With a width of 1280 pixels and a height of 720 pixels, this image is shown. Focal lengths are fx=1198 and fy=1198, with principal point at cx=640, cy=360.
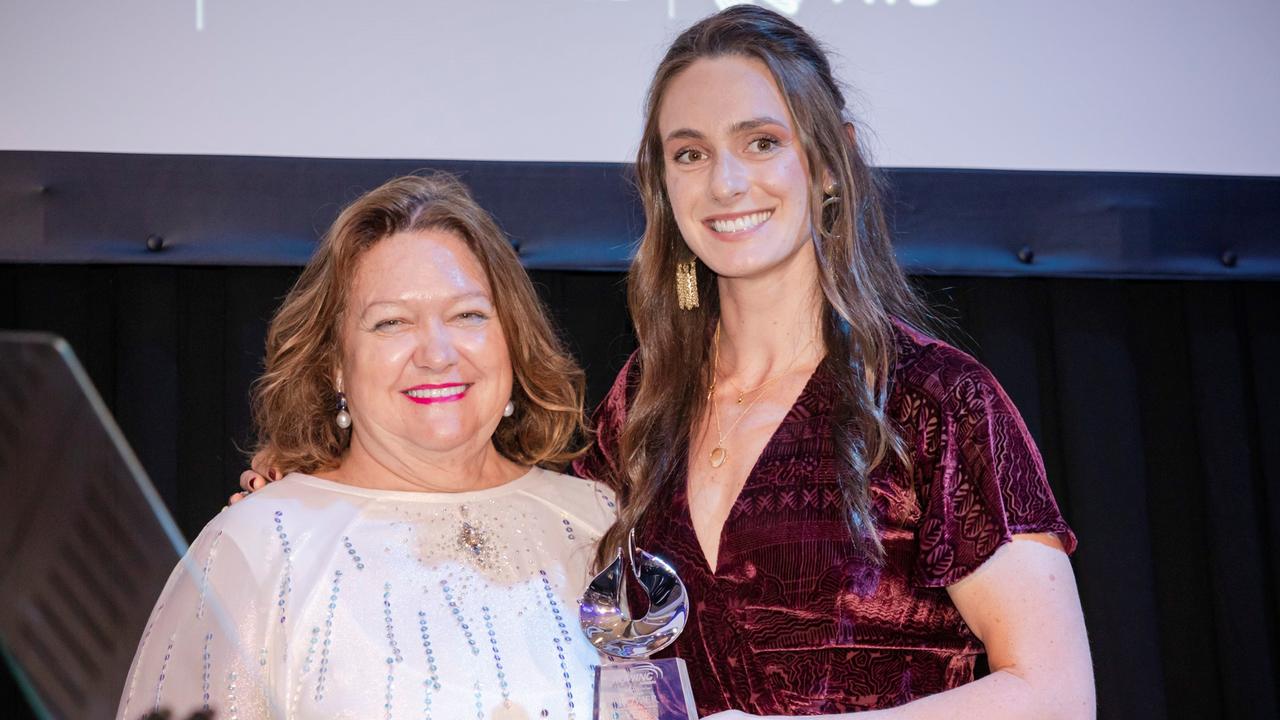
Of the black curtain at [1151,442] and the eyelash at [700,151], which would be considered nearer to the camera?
the eyelash at [700,151]

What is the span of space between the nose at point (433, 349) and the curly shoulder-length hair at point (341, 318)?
0.44 ft

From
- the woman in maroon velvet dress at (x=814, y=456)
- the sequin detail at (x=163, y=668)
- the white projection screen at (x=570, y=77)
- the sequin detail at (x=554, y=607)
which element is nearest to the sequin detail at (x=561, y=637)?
the sequin detail at (x=554, y=607)

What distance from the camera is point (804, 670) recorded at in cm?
169

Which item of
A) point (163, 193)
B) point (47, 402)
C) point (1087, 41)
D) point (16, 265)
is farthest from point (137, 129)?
point (1087, 41)

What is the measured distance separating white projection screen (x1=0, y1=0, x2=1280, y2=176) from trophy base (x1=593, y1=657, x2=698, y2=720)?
1.51 m

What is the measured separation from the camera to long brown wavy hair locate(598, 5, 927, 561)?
5.65 feet

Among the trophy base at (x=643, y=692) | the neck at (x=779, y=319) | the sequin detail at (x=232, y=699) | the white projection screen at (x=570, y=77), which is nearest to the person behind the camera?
the trophy base at (x=643, y=692)

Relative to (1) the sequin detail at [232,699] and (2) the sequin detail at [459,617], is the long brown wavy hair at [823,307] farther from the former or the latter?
(1) the sequin detail at [232,699]

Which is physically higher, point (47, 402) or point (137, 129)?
point (137, 129)

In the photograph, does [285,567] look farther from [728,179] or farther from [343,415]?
[728,179]

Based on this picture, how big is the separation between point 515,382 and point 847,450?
70 cm

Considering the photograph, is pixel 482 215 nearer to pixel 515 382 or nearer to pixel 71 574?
pixel 515 382

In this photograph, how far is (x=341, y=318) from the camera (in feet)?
6.57

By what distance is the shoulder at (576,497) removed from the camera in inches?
81.1
